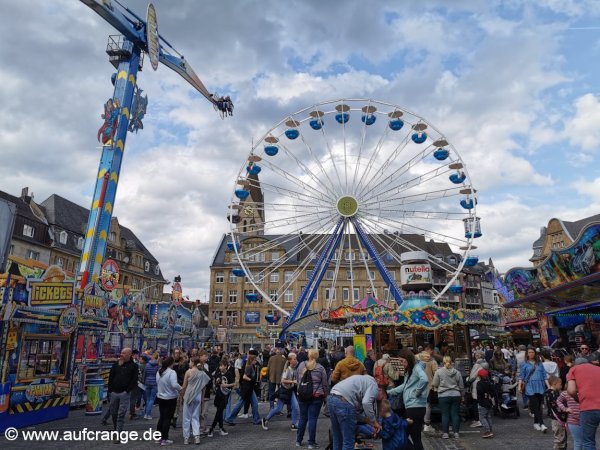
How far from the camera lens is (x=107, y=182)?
67.4 feet

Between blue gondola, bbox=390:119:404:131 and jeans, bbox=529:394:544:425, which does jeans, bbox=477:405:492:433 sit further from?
blue gondola, bbox=390:119:404:131

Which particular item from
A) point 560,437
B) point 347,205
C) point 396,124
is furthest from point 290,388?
point 396,124

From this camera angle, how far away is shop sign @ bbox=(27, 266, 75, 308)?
11.1m

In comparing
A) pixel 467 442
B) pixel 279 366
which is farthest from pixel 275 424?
pixel 467 442

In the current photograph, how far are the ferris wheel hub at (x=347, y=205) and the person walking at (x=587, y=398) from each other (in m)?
21.8

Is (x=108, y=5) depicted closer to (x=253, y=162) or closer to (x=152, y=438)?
(x=253, y=162)

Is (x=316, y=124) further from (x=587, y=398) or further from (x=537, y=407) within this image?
(x=587, y=398)

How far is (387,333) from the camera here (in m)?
16.1

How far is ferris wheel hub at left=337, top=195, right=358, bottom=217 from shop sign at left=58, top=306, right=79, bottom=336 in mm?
17236

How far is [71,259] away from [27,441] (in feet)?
123

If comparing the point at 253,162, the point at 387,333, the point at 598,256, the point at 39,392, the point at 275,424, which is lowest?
the point at 275,424

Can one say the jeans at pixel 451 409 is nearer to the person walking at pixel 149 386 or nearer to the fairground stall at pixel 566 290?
the person walking at pixel 149 386

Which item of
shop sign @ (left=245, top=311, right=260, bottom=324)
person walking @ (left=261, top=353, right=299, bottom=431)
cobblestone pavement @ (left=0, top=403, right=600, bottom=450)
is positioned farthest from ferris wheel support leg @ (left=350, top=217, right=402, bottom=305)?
shop sign @ (left=245, top=311, right=260, bottom=324)

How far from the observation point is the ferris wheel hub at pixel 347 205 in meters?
27.4
